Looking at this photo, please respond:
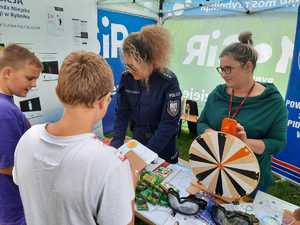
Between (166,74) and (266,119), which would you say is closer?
(266,119)

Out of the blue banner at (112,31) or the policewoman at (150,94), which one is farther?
the blue banner at (112,31)

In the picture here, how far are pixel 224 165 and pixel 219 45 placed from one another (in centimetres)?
293

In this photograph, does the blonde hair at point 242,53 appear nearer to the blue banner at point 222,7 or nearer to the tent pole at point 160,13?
the blue banner at point 222,7

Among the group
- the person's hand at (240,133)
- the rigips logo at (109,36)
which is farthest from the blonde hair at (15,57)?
the rigips logo at (109,36)

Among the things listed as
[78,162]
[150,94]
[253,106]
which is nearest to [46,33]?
[150,94]

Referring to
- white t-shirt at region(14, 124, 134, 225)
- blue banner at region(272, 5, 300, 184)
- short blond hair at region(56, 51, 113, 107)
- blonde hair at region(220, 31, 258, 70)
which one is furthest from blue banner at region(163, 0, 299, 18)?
white t-shirt at region(14, 124, 134, 225)

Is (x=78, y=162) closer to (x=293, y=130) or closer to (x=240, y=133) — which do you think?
(x=240, y=133)

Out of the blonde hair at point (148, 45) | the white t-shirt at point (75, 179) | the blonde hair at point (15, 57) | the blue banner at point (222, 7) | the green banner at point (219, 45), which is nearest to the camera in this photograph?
the white t-shirt at point (75, 179)

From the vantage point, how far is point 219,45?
371cm

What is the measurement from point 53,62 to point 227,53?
2449 mm

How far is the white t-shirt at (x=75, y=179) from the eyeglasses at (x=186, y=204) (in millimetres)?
528

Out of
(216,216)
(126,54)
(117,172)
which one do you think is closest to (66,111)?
(117,172)

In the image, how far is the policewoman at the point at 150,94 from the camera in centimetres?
134

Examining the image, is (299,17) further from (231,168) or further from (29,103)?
(29,103)
